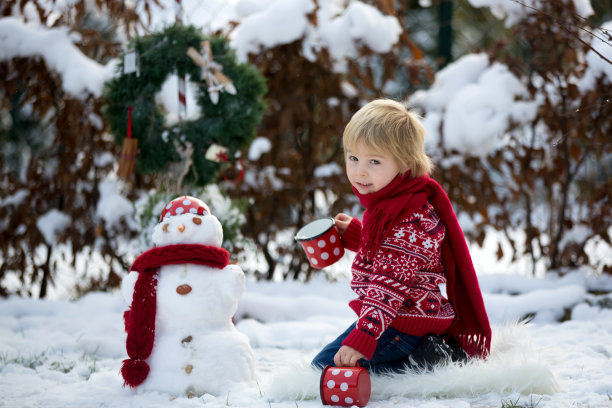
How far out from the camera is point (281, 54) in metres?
4.12

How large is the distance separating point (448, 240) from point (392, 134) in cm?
43

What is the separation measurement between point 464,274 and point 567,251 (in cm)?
203

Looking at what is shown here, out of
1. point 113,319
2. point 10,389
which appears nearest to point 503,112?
point 113,319

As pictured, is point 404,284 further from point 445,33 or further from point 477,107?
point 445,33

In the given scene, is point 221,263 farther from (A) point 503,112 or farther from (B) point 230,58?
(A) point 503,112

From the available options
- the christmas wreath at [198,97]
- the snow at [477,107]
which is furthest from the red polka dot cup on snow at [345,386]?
the snow at [477,107]

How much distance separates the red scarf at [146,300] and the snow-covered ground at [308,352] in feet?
0.31

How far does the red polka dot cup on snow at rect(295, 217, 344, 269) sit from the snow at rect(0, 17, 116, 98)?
202 cm

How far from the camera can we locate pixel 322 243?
2203 millimetres

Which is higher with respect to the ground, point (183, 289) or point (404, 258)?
point (404, 258)

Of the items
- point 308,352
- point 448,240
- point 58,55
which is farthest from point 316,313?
point 58,55

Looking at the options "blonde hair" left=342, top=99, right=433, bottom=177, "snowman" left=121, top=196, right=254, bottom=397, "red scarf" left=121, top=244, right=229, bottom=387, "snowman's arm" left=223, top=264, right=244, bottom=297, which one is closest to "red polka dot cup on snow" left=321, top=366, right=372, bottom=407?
"snowman" left=121, top=196, right=254, bottom=397

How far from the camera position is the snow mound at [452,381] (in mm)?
1879

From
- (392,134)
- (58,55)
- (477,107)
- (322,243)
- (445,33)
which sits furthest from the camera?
(445,33)
